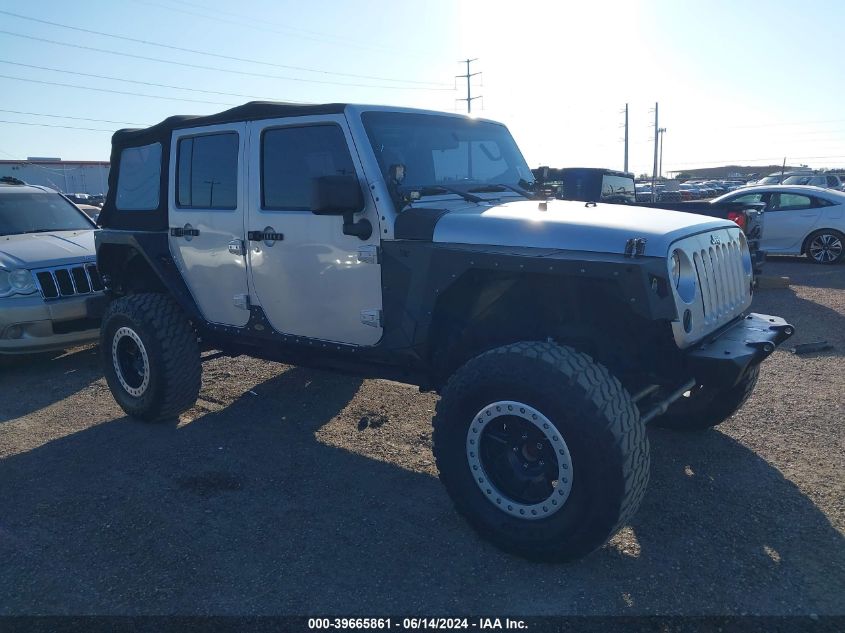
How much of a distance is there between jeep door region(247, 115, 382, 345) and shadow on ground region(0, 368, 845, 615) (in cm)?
100

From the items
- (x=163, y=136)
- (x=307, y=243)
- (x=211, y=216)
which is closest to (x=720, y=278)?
(x=307, y=243)

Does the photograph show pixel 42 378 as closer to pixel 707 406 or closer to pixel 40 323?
pixel 40 323

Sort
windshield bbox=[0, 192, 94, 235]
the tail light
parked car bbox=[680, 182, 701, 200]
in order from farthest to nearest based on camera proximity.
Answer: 1. parked car bbox=[680, 182, 701, 200]
2. the tail light
3. windshield bbox=[0, 192, 94, 235]

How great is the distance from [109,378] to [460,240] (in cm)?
344

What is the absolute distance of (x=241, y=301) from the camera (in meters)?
4.51

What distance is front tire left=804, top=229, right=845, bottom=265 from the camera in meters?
12.2

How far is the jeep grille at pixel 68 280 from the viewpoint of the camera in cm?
645

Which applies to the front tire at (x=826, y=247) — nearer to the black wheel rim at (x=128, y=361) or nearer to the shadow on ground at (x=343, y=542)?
the shadow on ground at (x=343, y=542)

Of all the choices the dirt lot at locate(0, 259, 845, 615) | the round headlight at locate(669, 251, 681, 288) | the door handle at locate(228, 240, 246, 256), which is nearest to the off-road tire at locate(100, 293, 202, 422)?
the dirt lot at locate(0, 259, 845, 615)

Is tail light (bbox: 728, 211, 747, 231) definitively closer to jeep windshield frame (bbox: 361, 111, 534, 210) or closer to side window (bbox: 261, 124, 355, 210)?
jeep windshield frame (bbox: 361, 111, 534, 210)

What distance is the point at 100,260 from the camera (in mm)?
5539

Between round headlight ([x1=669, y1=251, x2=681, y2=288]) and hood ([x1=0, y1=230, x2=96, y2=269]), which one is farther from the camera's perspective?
hood ([x1=0, y1=230, x2=96, y2=269])

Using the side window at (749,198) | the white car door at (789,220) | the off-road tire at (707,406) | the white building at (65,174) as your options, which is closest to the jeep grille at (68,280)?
the off-road tire at (707,406)

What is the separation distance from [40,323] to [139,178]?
2.15 m
